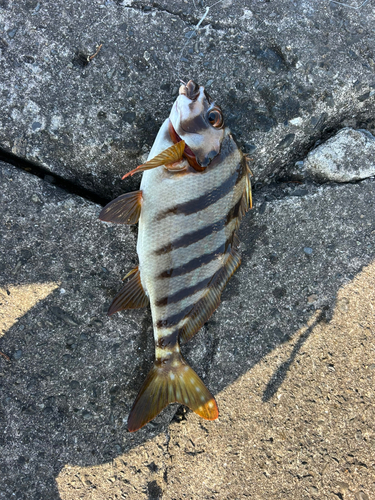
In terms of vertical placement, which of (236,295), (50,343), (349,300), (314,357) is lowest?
(314,357)

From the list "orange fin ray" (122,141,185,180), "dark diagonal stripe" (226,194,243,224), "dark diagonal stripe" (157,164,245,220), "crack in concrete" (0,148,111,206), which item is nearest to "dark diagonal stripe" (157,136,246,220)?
"dark diagonal stripe" (157,164,245,220)

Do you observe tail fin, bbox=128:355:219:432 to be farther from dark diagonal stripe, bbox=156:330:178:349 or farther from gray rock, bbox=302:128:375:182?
gray rock, bbox=302:128:375:182

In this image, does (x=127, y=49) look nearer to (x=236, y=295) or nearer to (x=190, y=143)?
(x=190, y=143)

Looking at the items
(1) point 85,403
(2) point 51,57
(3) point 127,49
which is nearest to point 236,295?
(1) point 85,403

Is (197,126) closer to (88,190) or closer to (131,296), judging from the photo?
(88,190)

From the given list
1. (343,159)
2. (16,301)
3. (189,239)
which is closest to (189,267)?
(189,239)

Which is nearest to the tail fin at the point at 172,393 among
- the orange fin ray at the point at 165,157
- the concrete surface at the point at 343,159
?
the orange fin ray at the point at 165,157

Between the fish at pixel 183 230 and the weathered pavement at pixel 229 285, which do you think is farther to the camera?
the weathered pavement at pixel 229 285

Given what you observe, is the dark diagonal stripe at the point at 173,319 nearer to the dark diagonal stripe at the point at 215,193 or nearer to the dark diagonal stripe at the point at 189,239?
the dark diagonal stripe at the point at 189,239
